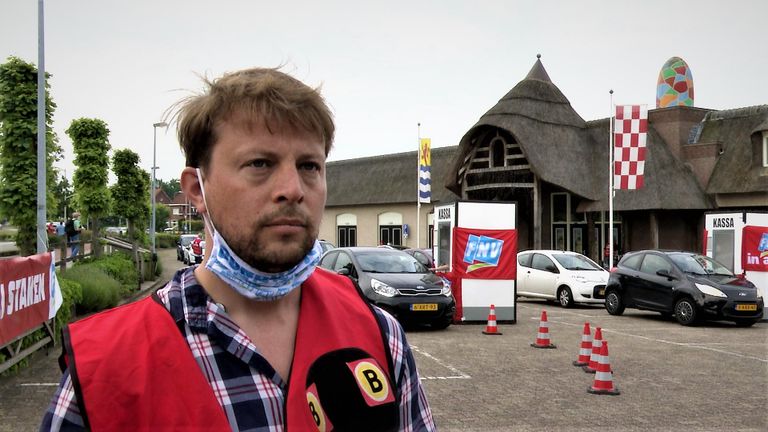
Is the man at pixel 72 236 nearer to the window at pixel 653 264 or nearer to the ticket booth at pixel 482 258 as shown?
the ticket booth at pixel 482 258

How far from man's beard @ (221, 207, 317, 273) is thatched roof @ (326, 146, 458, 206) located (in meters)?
39.0

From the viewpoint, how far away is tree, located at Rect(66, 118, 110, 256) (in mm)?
22984

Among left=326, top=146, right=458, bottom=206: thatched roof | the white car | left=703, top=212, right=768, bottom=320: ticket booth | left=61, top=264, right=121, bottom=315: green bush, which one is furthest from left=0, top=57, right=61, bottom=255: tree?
left=326, top=146, right=458, bottom=206: thatched roof

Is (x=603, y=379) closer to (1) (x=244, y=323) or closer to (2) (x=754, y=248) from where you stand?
(1) (x=244, y=323)

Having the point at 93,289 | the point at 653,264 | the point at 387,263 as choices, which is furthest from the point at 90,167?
the point at 653,264

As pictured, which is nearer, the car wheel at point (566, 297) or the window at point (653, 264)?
the window at point (653, 264)

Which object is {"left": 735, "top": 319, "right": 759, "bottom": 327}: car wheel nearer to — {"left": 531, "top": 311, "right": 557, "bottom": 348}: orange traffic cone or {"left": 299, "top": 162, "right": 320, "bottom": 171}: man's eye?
{"left": 531, "top": 311, "right": 557, "bottom": 348}: orange traffic cone

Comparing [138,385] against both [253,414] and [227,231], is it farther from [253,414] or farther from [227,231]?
[227,231]

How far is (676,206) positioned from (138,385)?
32010 millimetres

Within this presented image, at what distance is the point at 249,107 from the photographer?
6.12ft

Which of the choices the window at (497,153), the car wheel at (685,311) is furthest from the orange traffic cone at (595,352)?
the window at (497,153)

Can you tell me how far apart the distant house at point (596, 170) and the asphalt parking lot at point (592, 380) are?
17481 mm

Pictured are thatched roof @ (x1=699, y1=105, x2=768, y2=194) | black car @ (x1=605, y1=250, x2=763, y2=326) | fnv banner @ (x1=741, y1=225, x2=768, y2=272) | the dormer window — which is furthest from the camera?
the dormer window

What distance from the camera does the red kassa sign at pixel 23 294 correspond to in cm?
873
